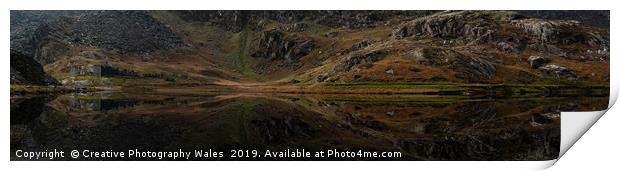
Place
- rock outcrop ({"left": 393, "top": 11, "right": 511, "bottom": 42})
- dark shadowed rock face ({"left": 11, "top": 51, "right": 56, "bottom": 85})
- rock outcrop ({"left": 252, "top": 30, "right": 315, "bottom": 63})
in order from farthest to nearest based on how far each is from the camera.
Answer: rock outcrop ({"left": 252, "top": 30, "right": 315, "bottom": 63})
rock outcrop ({"left": 393, "top": 11, "right": 511, "bottom": 42})
dark shadowed rock face ({"left": 11, "top": 51, "right": 56, "bottom": 85})

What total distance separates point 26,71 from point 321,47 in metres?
6.69

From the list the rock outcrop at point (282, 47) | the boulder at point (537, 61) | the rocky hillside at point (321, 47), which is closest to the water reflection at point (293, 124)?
the rocky hillside at point (321, 47)

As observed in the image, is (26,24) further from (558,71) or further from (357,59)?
(558,71)

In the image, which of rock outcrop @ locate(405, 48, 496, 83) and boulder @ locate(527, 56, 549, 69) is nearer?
boulder @ locate(527, 56, 549, 69)

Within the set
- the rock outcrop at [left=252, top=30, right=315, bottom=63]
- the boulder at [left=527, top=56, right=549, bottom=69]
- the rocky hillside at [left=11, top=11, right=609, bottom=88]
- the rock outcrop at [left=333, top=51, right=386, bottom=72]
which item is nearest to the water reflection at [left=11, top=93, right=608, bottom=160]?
the rocky hillside at [left=11, top=11, right=609, bottom=88]

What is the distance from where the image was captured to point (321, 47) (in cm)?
1468

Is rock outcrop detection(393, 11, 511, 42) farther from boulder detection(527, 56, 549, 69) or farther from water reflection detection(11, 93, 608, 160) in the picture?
water reflection detection(11, 93, 608, 160)

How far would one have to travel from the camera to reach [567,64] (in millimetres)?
12258

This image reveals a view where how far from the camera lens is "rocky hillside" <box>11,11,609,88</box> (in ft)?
35.1

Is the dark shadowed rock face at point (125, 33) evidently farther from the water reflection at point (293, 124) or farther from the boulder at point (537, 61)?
the boulder at point (537, 61)

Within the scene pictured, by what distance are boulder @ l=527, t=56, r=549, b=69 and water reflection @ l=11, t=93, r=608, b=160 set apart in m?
0.82
